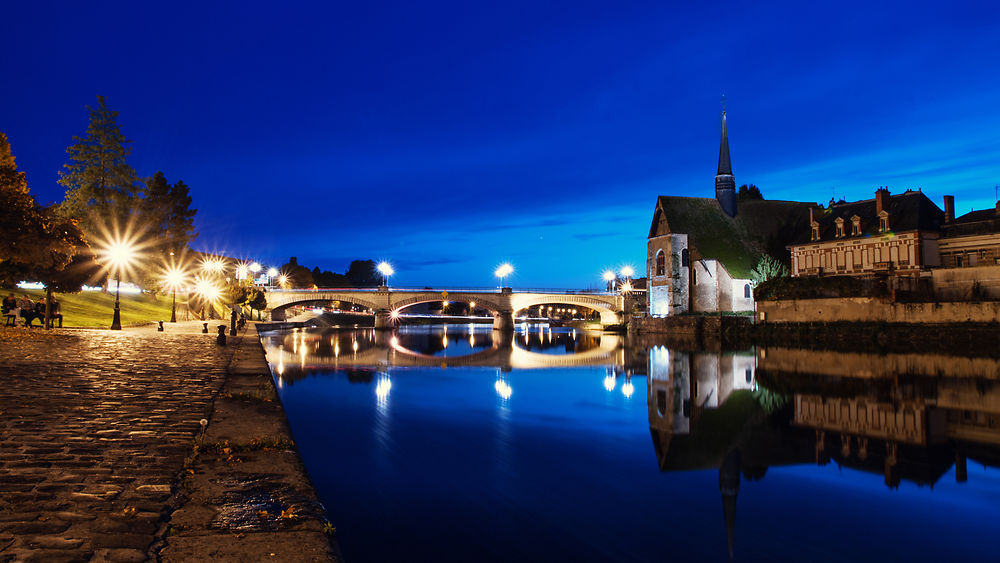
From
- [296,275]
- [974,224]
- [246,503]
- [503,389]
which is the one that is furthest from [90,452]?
[296,275]

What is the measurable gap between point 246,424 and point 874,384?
2244 cm

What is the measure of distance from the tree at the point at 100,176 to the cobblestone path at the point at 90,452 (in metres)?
59.2

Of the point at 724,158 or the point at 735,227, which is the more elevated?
the point at 724,158

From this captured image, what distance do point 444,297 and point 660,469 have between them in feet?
273

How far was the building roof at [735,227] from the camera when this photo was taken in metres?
71.4

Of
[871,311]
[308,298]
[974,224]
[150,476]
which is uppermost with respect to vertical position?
[974,224]

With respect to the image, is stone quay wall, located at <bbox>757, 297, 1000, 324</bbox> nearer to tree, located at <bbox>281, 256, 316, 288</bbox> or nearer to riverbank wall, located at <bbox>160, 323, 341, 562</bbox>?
riverbank wall, located at <bbox>160, 323, 341, 562</bbox>

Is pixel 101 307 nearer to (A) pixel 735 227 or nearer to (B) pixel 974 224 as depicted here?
(A) pixel 735 227

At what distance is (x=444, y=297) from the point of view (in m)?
94.2

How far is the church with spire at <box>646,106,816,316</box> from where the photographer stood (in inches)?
2773

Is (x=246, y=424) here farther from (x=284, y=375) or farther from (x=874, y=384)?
(x=874, y=384)

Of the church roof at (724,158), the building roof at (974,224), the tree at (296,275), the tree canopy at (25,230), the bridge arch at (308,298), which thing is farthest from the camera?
the tree at (296,275)

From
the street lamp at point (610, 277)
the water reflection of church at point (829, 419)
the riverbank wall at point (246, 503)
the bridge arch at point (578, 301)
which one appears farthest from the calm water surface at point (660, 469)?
the street lamp at point (610, 277)

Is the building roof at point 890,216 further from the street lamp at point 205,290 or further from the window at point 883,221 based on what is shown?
the street lamp at point 205,290
